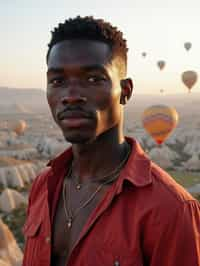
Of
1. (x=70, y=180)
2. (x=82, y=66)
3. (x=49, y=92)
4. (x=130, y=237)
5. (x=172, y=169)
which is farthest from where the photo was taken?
(x=172, y=169)

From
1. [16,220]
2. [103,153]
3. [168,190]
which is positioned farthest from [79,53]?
[16,220]

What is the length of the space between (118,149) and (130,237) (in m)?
0.58

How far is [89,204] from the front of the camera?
7.29ft

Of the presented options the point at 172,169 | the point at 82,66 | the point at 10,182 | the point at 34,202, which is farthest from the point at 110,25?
the point at 172,169

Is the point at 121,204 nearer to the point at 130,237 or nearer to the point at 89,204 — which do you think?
the point at 130,237

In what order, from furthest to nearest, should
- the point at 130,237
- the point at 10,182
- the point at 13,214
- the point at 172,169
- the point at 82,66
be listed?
the point at 172,169, the point at 10,182, the point at 13,214, the point at 82,66, the point at 130,237

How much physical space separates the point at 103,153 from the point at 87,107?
33 centimetres

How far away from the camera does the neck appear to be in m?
2.23

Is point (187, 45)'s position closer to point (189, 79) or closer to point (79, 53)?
point (189, 79)

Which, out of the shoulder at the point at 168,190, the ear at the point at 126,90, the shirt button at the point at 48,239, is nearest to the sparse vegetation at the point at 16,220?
the shirt button at the point at 48,239

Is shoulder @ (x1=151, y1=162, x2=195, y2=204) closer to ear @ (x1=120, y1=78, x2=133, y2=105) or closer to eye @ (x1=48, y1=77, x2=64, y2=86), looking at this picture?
ear @ (x1=120, y1=78, x2=133, y2=105)

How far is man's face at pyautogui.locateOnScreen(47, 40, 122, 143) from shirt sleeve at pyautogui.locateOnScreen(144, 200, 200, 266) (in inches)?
22.1

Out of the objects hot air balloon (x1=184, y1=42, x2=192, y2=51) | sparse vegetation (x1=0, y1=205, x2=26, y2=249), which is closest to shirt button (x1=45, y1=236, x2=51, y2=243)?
sparse vegetation (x1=0, y1=205, x2=26, y2=249)

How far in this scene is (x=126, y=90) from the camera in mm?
2266
